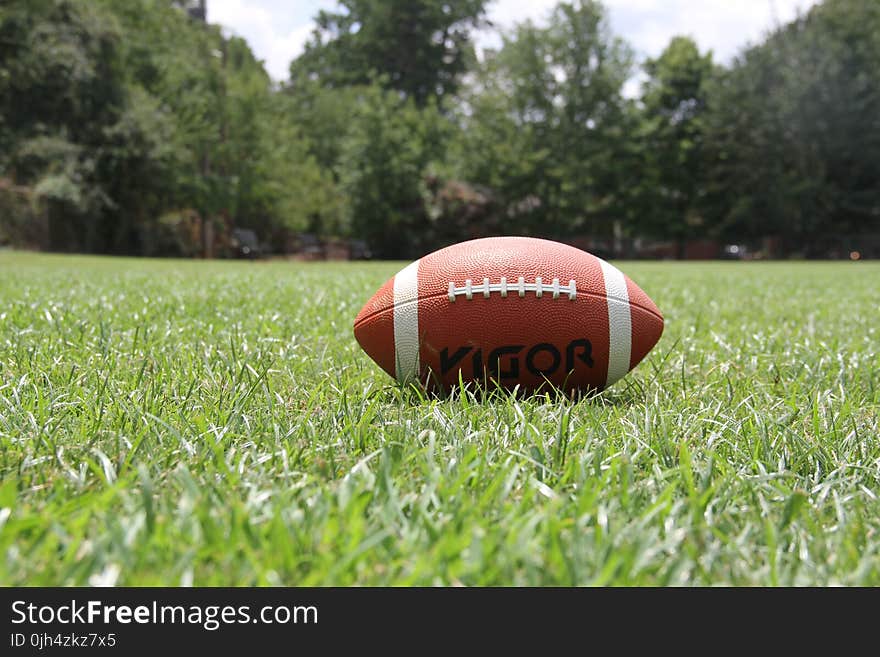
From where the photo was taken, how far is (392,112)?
39.4 metres

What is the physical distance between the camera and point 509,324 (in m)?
2.59

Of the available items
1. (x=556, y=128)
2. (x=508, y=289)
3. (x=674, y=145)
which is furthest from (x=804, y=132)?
(x=508, y=289)

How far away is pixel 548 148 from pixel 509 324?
38.6 m

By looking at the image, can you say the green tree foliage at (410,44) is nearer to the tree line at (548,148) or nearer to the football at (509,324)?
the tree line at (548,148)

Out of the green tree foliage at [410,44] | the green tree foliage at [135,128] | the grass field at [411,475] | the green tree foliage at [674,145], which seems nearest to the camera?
the grass field at [411,475]

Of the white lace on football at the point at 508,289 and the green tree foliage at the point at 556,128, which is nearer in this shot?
the white lace on football at the point at 508,289

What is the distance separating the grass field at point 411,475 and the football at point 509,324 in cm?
13

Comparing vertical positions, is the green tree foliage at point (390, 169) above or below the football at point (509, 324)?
above

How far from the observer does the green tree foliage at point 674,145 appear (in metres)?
40.1

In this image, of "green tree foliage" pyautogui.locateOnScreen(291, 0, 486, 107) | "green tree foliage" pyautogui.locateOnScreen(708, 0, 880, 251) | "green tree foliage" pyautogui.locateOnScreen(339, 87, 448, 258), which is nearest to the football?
"green tree foliage" pyautogui.locateOnScreen(339, 87, 448, 258)

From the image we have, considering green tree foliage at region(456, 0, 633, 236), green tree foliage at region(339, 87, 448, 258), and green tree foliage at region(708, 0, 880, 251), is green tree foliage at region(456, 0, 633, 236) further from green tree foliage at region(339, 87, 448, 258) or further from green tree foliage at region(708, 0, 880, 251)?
green tree foliage at region(708, 0, 880, 251)

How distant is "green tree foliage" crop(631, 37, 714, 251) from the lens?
4012 centimetres

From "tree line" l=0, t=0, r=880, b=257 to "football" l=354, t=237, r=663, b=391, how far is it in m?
32.2

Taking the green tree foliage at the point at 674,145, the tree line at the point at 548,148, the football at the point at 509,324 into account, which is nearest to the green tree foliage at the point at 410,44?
the tree line at the point at 548,148
